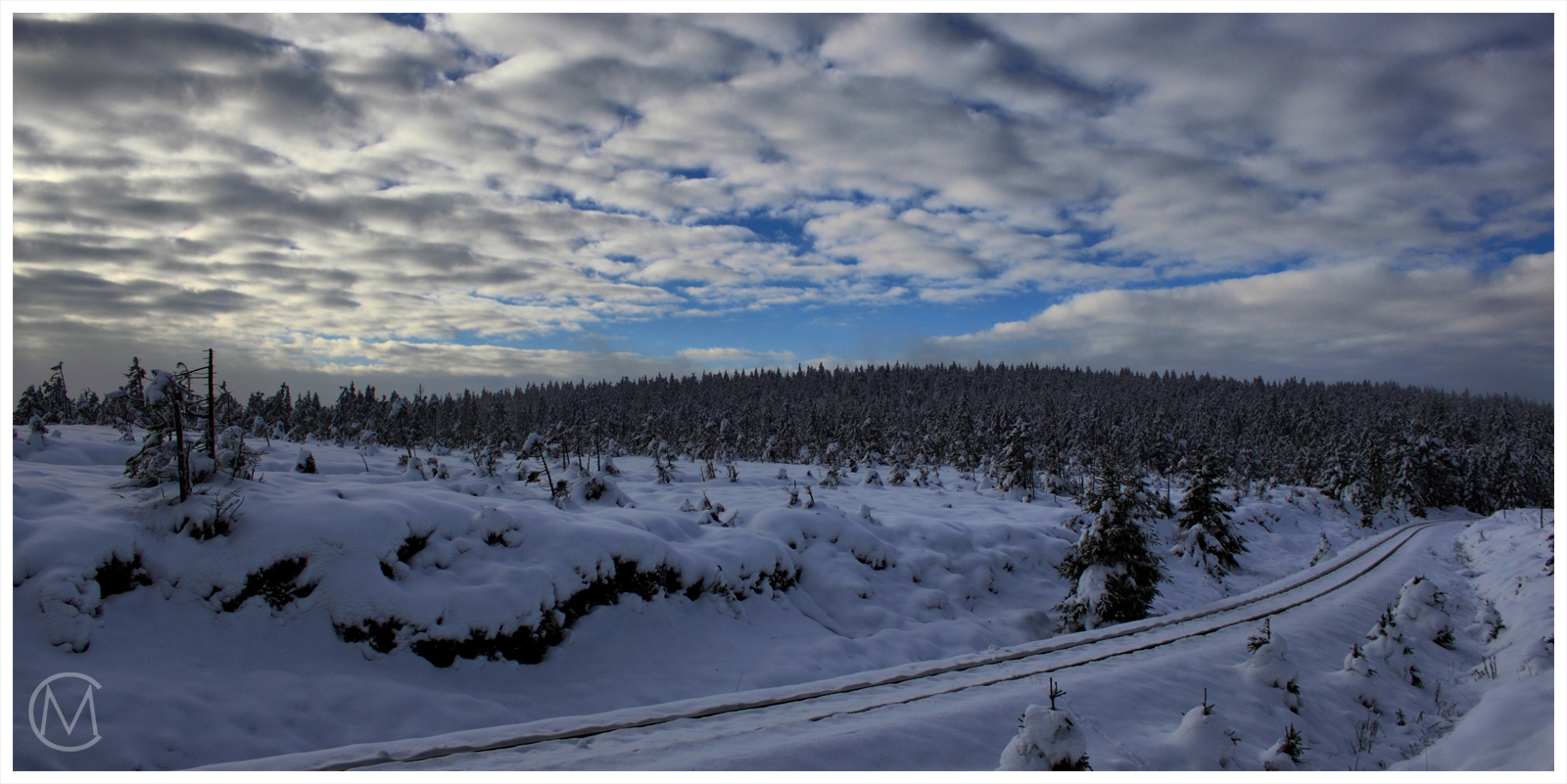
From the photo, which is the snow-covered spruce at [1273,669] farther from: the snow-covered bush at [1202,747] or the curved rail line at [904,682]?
the snow-covered bush at [1202,747]

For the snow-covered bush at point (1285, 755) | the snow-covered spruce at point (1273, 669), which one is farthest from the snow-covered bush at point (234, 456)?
the snow-covered spruce at point (1273, 669)

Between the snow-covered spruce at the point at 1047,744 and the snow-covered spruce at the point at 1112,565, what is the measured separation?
13.9m

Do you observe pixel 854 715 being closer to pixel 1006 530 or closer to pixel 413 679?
pixel 413 679

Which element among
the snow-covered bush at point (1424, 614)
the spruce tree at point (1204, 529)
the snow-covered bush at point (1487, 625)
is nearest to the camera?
the snow-covered bush at point (1424, 614)

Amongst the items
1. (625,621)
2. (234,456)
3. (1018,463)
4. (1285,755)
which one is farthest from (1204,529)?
(234,456)

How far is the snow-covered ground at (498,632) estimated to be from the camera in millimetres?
9125

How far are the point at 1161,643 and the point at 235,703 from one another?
17.1m

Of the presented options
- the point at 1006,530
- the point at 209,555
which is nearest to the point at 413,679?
the point at 209,555

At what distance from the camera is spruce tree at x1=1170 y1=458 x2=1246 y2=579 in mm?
31688

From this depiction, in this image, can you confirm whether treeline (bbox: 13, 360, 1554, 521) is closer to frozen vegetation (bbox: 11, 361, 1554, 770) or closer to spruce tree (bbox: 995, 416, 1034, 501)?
spruce tree (bbox: 995, 416, 1034, 501)

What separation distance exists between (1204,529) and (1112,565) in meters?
17.1

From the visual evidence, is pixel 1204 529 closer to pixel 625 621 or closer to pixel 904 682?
pixel 904 682

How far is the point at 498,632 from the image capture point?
1285 cm

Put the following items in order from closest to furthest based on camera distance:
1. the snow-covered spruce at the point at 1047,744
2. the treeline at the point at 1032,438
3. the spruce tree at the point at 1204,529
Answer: the snow-covered spruce at the point at 1047,744 → the spruce tree at the point at 1204,529 → the treeline at the point at 1032,438
